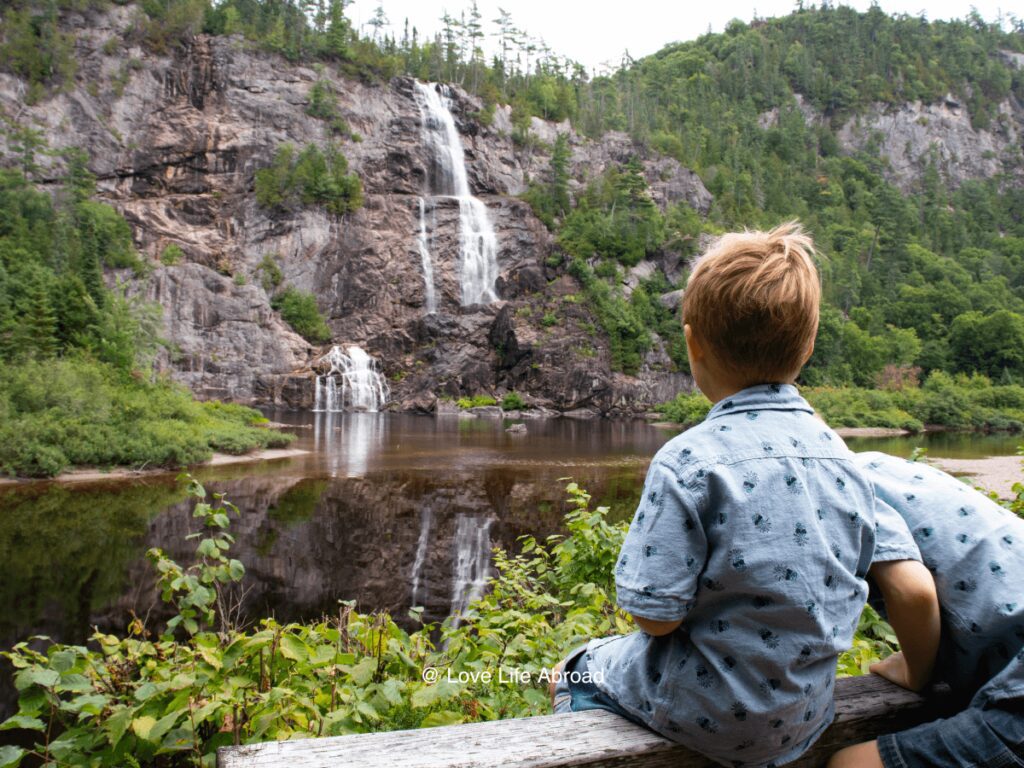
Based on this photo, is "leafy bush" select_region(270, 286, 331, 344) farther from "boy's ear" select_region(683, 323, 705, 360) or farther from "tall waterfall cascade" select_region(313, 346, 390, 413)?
"boy's ear" select_region(683, 323, 705, 360)

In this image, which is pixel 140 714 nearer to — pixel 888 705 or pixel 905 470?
pixel 888 705

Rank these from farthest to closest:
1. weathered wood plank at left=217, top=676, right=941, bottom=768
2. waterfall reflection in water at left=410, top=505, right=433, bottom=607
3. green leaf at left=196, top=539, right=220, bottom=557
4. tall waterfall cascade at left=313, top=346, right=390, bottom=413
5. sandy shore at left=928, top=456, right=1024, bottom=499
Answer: tall waterfall cascade at left=313, top=346, right=390, bottom=413 → sandy shore at left=928, top=456, right=1024, bottom=499 → waterfall reflection in water at left=410, top=505, right=433, bottom=607 → green leaf at left=196, top=539, right=220, bottom=557 → weathered wood plank at left=217, top=676, right=941, bottom=768

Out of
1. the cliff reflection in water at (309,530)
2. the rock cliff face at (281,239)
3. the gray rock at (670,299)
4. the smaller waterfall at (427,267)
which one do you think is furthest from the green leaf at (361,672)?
the gray rock at (670,299)

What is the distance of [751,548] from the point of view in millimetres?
1452

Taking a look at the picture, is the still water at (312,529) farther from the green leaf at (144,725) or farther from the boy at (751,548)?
the boy at (751,548)

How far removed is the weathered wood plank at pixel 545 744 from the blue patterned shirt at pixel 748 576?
0.09 meters

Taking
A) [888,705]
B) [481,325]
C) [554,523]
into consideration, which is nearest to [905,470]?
[888,705]

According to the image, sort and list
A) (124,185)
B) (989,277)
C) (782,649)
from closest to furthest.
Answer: (782,649), (124,185), (989,277)

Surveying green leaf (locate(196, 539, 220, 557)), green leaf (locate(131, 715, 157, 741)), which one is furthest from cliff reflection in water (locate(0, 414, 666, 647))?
green leaf (locate(131, 715, 157, 741))

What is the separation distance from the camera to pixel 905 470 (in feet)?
6.08

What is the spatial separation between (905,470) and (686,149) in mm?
73672

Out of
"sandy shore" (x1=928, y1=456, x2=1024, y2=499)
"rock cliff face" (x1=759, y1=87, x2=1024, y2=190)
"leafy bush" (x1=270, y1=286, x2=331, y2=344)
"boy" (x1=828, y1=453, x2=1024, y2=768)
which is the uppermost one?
"rock cliff face" (x1=759, y1=87, x2=1024, y2=190)

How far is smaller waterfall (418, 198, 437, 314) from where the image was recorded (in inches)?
1864

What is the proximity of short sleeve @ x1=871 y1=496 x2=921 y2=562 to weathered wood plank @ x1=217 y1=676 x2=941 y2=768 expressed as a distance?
1.40 ft
